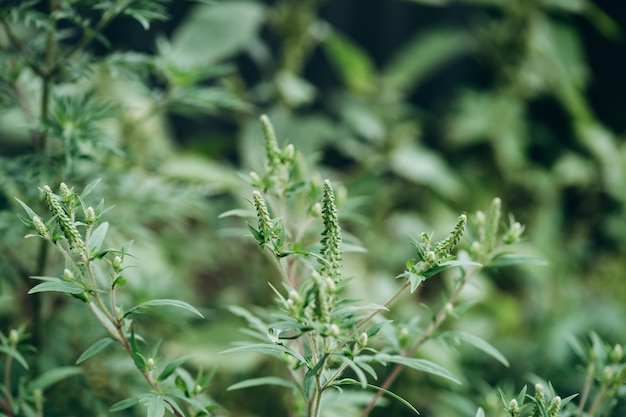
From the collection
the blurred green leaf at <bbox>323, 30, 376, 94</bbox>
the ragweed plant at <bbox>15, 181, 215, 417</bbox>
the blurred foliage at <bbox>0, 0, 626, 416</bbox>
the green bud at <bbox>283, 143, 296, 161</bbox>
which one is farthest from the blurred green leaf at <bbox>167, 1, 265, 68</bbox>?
the ragweed plant at <bbox>15, 181, 215, 417</bbox>

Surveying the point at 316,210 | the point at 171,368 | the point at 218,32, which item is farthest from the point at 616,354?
the point at 218,32

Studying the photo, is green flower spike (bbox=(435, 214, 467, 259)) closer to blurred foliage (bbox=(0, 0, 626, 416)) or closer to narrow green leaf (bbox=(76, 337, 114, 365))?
narrow green leaf (bbox=(76, 337, 114, 365))

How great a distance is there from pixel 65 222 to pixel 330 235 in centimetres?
24

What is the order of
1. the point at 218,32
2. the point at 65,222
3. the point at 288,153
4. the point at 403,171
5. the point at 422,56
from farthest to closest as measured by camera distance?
1. the point at 422,56
2. the point at 403,171
3. the point at 218,32
4. the point at 288,153
5. the point at 65,222

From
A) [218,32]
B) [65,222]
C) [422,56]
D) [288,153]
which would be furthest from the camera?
[422,56]

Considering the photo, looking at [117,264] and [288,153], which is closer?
[117,264]

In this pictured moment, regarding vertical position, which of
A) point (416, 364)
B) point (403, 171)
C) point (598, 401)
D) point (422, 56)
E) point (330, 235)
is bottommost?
point (403, 171)

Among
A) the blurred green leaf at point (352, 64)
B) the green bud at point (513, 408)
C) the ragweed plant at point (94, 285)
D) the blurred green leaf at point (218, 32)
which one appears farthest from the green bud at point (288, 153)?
the blurred green leaf at point (352, 64)

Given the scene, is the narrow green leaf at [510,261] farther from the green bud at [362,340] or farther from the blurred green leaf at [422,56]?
the blurred green leaf at [422,56]

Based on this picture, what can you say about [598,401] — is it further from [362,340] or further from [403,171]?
[403,171]

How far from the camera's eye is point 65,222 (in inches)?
23.3

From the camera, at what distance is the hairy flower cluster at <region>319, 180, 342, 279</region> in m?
0.59

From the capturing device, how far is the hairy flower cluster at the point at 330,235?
59cm

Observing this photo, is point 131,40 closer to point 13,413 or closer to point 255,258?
point 255,258
